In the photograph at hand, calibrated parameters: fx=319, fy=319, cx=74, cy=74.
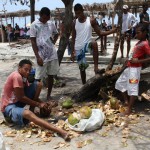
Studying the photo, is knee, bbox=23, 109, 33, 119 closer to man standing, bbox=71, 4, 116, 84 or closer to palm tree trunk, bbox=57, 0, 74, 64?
man standing, bbox=71, 4, 116, 84

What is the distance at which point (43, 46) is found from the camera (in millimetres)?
6141

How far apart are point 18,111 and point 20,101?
221 millimetres

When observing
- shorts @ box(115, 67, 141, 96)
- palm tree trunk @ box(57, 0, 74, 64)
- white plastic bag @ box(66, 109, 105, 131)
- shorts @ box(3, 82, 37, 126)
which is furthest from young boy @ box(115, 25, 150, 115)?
palm tree trunk @ box(57, 0, 74, 64)

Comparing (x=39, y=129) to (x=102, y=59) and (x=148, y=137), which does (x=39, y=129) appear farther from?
(x=102, y=59)

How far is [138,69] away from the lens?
521 centimetres

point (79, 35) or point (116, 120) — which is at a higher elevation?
point (79, 35)

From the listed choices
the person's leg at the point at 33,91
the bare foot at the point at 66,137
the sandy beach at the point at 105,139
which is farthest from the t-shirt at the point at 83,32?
the bare foot at the point at 66,137

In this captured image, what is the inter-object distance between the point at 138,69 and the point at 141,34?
1.86 feet

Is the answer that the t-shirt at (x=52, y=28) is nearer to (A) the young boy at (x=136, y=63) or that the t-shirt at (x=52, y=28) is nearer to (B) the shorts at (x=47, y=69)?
(B) the shorts at (x=47, y=69)

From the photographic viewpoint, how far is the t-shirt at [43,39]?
6070 millimetres

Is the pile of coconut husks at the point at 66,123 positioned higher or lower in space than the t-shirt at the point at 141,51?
lower

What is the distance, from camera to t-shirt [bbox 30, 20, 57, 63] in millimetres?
6070

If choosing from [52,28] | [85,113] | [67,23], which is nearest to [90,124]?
[85,113]

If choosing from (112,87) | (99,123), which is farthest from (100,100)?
(99,123)
